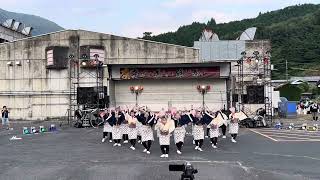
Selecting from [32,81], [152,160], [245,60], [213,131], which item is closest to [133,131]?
[213,131]

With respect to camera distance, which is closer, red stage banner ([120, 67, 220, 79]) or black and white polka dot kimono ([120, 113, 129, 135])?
black and white polka dot kimono ([120, 113, 129, 135])

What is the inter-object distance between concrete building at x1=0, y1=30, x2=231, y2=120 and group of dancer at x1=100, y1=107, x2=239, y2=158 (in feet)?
51.2

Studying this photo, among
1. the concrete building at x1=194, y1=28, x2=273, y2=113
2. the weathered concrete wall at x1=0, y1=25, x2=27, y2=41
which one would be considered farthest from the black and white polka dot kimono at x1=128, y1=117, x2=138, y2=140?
the weathered concrete wall at x1=0, y1=25, x2=27, y2=41

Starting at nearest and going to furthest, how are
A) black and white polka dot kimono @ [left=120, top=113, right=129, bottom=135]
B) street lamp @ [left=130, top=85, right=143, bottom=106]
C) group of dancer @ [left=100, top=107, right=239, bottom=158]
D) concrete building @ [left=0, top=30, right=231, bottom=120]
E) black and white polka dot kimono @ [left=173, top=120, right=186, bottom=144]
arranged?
1. group of dancer @ [left=100, top=107, right=239, bottom=158]
2. black and white polka dot kimono @ [left=173, top=120, right=186, bottom=144]
3. black and white polka dot kimono @ [left=120, top=113, right=129, bottom=135]
4. concrete building @ [left=0, top=30, right=231, bottom=120]
5. street lamp @ [left=130, top=85, right=143, bottom=106]

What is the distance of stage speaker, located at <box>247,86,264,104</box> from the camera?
3400cm

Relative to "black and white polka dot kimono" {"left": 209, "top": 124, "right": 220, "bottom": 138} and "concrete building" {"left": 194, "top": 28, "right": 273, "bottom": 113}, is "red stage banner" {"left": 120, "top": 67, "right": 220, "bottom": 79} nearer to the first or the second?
"concrete building" {"left": 194, "top": 28, "right": 273, "bottom": 113}

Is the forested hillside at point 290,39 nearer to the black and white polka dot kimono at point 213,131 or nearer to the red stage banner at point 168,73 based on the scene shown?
the red stage banner at point 168,73

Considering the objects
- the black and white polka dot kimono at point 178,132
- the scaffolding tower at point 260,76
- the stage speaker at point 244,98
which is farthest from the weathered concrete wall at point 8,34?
the black and white polka dot kimono at point 178,132

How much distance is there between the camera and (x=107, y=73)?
41.9 m

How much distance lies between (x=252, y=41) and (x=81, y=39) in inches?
545

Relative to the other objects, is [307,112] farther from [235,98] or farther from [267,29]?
[267,29]

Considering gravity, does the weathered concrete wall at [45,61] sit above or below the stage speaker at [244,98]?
above

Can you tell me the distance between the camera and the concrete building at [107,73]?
41500 mm

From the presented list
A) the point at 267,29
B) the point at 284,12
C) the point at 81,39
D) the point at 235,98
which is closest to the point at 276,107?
the point at 235,98
